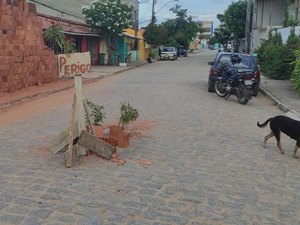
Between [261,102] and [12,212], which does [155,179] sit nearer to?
[12,212]

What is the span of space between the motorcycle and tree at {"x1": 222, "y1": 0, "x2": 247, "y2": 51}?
3971 centimetres

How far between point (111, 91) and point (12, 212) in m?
12.3

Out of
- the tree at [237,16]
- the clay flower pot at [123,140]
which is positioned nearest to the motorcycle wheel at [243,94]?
the clay flower pot at [123,140]

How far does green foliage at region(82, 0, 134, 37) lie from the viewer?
32062 millimetres

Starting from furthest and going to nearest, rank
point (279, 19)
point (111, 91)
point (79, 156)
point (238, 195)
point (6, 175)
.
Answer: point (279, 19) < point (111, 91) < point (79, 156) < point (6, 175) < point (238, 195)

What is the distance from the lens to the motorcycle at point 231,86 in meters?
13.4

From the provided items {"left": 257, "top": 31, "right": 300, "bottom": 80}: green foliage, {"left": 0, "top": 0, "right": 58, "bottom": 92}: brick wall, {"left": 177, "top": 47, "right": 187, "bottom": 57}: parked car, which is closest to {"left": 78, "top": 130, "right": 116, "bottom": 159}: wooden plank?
{"left": 0, "top": 0, "right": 58, "bottom": 92}: brick wall

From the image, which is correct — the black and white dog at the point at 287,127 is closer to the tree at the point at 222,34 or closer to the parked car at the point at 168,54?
the parked car at the point at 168,54

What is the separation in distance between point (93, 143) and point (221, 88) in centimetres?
911

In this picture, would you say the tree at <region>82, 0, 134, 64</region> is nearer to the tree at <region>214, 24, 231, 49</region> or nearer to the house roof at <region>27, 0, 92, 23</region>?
the house roof at <region>27, 0, 92, 23</region>

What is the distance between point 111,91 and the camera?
16.5m

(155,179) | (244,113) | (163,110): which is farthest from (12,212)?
(244,113)

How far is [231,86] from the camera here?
46.6 feet

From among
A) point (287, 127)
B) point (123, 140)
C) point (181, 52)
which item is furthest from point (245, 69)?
point (181, 52)
